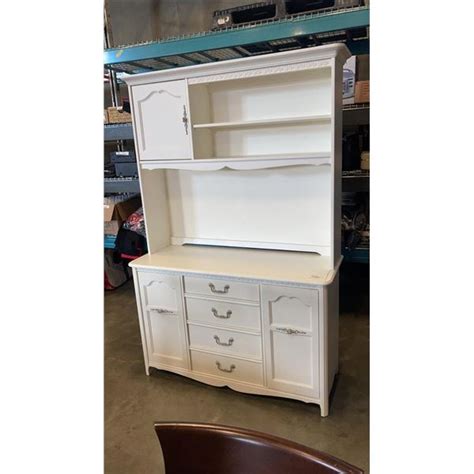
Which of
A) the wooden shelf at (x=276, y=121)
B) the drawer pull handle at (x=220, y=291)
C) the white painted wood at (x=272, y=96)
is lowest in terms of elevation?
the drawer pull handle at (x=220, y=291)

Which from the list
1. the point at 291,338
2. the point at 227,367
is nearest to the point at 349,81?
the point at 291,338

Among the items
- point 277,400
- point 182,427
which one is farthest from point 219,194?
point 182,427

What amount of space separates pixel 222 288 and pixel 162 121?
1006mm

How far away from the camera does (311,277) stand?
1.87 meters

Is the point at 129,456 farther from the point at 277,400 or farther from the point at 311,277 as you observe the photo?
the point at 311,277

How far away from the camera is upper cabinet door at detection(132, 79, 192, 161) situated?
2.08m

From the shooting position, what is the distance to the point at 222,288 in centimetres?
206

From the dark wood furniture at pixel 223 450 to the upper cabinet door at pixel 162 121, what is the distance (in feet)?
5.19

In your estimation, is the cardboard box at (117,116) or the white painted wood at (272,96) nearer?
the white painted wood at (272,96)

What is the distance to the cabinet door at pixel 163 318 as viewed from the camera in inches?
87.1

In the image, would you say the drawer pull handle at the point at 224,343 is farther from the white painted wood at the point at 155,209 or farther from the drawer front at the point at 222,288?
the white painted wood at the point at 155,209

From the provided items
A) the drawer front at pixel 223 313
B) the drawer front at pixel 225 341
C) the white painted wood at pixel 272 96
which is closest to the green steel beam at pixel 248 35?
the white painted wood at pixel 272 96

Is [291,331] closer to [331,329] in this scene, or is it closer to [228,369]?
[331,329]
